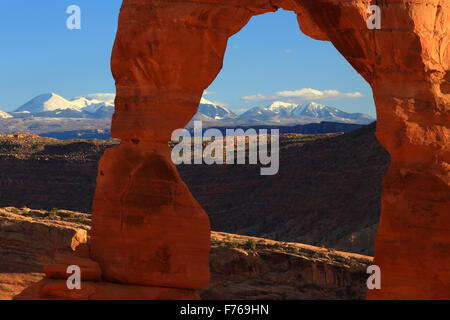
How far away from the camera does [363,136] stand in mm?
44625

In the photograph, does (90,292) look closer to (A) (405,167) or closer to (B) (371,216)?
(A) (405,167)

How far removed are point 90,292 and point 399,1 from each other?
727 centimetres

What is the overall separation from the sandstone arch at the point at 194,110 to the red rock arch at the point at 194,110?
18 mm

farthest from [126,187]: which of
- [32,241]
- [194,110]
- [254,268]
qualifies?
[32,241]

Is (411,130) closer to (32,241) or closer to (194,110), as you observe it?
(194,110)

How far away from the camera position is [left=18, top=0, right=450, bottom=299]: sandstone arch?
479 inches

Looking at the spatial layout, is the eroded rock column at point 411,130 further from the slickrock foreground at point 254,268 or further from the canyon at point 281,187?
the canyon at point 281,187

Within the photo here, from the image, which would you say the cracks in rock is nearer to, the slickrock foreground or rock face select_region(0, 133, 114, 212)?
the slickrock foreground

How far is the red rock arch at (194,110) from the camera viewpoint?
39.9 feet

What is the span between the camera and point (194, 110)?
13492 mm

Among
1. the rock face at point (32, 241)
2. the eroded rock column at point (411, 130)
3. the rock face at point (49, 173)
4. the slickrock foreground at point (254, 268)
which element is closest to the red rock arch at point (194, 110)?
the eroded rock column at point (411, 130)

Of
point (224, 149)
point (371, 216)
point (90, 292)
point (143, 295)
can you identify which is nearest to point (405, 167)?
point (143, 295)

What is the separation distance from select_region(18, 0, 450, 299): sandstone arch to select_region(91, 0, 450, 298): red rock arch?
0.02 m

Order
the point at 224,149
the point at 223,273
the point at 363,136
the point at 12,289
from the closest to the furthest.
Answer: the point at 12,289 → the point at 223,273 → the point at 363,136 → the point at 224,149
